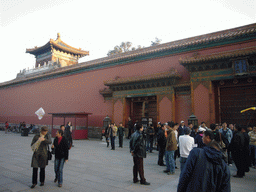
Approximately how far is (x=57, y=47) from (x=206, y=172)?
33.4 m

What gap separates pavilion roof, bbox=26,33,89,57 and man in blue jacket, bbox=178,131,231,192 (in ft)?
105

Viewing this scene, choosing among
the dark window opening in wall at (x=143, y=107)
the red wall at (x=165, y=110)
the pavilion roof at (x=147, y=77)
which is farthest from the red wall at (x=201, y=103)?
the dark window opening in wall at (x=143, y=107)

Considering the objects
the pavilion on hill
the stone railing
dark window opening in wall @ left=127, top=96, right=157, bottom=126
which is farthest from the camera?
the pavilion on hill

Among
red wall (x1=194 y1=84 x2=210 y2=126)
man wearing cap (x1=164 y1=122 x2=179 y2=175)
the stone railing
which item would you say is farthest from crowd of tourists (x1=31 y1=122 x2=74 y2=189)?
the stone railing

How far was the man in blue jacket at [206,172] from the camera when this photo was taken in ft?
7.23

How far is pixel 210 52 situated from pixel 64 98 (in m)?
15.4

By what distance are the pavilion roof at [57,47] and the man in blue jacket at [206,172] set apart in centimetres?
3213

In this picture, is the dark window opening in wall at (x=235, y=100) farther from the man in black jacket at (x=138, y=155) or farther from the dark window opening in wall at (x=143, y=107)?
the man in black jacket at (x=138, y=155)

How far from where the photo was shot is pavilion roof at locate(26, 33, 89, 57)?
103 feet

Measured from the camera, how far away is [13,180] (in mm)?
5188

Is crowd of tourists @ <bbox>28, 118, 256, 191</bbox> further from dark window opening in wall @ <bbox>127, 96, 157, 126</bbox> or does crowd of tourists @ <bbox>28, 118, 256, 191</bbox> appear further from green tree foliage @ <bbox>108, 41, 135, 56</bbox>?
green tree foliage @ <bbox>108, 41, 135, 56</bbox>

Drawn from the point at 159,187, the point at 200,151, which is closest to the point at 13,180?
the point at 159,187

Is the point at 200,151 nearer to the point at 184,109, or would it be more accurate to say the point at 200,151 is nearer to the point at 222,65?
the point at 222,65

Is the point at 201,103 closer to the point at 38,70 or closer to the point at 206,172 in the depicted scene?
the point at 206,172
